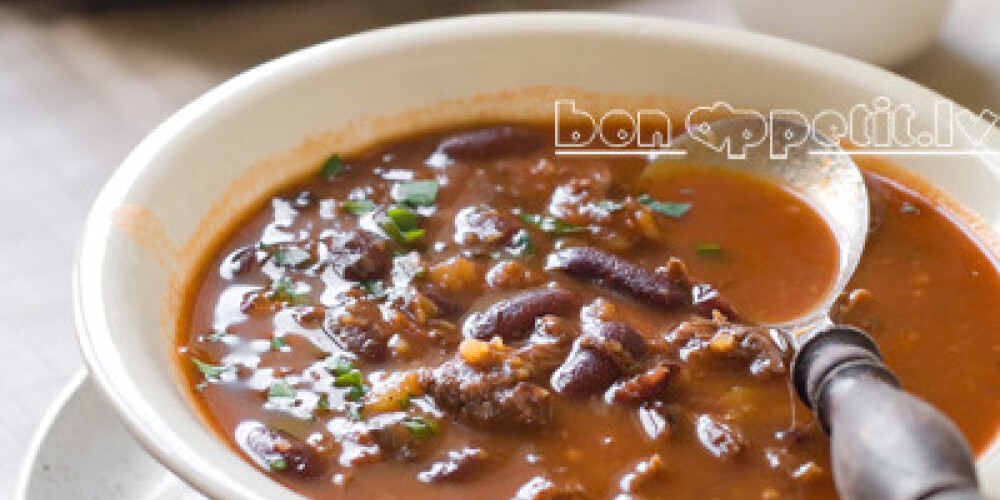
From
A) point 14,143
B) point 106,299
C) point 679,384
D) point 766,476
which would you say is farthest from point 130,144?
point 766,476

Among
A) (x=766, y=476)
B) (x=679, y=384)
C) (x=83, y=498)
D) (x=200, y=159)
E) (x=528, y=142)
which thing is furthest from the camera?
(x=528, y=142)

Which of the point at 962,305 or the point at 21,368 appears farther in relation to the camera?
the point at 21,368

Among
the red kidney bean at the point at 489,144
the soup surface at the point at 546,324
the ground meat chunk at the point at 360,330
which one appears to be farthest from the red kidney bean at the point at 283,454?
the red kidney bean at the point at 489,144

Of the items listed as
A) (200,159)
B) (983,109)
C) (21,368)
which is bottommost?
(21,368)

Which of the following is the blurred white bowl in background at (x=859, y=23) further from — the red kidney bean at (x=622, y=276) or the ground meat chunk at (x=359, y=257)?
the ground meat chunk at (x=359, y=257)

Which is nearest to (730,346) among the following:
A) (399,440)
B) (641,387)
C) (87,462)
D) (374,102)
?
(641,387)

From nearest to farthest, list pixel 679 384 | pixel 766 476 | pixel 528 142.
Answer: pixel 766 476 → pixel 679 384 → pixel 528 142

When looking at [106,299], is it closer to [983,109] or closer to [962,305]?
[962,305]
